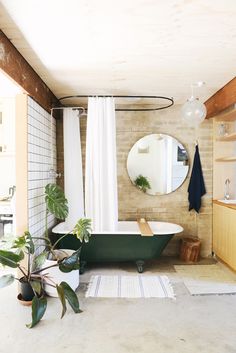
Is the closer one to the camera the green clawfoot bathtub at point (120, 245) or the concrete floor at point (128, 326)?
the concrete floor at point (128, 326)

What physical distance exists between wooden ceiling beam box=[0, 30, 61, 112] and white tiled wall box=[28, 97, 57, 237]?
0.35 feet

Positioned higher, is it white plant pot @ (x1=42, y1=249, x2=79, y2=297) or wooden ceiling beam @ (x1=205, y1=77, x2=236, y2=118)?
wooden ceiling beam @ (x1=205, y1=77, x2=236, y2=118)

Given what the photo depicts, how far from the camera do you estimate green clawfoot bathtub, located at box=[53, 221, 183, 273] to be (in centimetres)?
332

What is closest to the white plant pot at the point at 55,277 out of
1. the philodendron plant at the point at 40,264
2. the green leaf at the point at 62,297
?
the philodendron plant at the point at 40,264

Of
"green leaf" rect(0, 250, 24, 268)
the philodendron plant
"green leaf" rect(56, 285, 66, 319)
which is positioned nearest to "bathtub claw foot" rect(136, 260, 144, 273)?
the philodendron plant

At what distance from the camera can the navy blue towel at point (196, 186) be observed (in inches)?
162

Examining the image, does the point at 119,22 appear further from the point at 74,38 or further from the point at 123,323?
the point at 123,323

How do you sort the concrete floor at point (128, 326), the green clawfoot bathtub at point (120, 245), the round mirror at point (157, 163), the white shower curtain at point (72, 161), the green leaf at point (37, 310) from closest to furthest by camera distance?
the concrete floor at point (128, 326) < the green leaf at point (37, 310) < the green clawfoot bathtub at point (120, 245) < the white shower curtain at point (72, 161) < the round mirror at point (157, 163)

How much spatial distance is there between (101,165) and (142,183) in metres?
1.09

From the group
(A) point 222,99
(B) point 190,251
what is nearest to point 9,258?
(B) point 190,251

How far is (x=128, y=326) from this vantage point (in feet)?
7.60

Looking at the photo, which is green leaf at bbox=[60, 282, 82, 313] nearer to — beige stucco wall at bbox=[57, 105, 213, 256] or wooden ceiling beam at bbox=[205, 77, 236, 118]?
beige stucco wall at bbox=[57, 105, 213, 256]

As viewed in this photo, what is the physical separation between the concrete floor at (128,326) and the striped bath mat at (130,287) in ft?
0.34

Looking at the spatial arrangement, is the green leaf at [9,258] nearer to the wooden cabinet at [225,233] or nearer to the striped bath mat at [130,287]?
the striped bath mat at [130,287]
